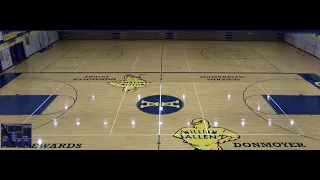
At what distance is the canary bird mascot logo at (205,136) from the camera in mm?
8180

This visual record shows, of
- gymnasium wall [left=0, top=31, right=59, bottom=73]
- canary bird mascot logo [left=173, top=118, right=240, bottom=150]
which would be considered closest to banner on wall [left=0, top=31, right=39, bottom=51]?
gymnasium wall [left=0, top=31, right=59, bottom=73]

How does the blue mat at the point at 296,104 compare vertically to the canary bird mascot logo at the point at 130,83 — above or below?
below

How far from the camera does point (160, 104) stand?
35.7 feet

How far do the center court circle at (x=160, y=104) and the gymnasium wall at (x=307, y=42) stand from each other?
11431 millimetres

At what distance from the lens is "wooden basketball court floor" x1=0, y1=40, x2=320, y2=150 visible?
8508 millimetres

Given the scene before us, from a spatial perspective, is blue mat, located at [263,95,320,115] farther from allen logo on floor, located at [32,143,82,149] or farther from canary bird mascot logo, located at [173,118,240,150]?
allen logo on floor, located at [32,143,82,149]

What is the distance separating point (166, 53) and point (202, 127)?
36.3 feet

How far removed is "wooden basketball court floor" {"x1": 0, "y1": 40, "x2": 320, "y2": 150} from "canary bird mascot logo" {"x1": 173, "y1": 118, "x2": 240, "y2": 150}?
3 cm

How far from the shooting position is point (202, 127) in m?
9.16

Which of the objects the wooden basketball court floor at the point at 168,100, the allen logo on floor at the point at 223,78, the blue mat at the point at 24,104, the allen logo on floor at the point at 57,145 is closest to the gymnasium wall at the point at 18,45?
the wooden basketball court floor at the point at 168,100

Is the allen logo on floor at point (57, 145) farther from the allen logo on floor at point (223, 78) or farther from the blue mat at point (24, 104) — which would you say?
the allen logo on floor at point (223, 78)

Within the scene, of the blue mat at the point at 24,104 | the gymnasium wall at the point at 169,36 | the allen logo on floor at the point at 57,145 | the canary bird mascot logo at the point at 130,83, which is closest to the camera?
the allen logo on floor at the point at 57,145
